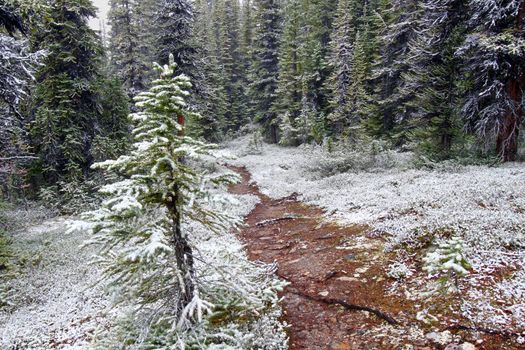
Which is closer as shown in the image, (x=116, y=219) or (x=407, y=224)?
(x=116, y=219)

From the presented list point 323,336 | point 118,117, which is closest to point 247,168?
point 118,117

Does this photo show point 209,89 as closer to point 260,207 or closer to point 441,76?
point 260,207

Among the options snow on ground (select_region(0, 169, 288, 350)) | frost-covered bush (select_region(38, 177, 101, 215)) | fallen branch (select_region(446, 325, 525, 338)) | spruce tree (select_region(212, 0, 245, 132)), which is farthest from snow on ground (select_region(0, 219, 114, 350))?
spruce tree (select_region(212, 0, 245, 132))

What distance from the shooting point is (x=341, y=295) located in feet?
19.4

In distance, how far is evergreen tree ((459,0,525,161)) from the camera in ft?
38.4

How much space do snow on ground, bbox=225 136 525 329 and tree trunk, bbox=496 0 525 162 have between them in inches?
42.6

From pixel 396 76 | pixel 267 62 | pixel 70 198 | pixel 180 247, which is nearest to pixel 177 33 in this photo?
pixel 70 198

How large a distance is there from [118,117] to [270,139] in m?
21.7

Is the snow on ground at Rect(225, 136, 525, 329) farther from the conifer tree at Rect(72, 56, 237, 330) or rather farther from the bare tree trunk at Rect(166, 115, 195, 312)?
the conifer tree at Rect(72, 56, 237, 330)

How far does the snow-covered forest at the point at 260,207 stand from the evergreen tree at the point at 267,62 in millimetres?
9913

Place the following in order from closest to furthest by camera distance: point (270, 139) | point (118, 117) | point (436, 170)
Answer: point (436, 170)
point (118, 117)
point (270, 139)

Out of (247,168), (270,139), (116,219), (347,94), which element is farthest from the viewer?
(270,139)

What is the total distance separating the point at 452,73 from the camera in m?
14.4

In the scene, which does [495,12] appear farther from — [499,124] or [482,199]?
[482,199]
